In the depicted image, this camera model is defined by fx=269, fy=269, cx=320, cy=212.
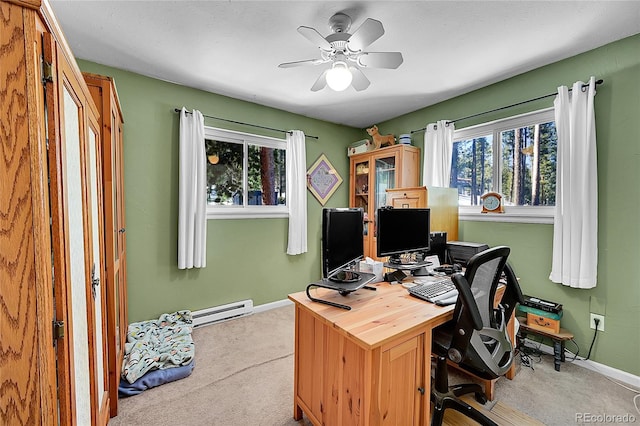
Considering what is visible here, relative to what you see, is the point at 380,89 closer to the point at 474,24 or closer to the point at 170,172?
the point at 474,24

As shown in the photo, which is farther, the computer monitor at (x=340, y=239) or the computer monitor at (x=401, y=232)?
the computer monitor at (x=401, y=232)

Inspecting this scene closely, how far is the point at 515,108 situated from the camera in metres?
2.62

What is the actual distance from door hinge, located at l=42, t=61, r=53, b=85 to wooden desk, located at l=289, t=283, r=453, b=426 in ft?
4.20

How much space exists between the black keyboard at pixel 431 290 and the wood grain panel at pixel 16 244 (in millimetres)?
1579

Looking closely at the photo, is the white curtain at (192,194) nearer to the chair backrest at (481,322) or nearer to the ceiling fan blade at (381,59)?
the ceiling fan blade at (381,59)

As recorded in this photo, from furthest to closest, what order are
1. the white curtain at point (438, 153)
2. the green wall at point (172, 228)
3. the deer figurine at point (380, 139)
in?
the deer figurine at point (380, 139) < the white curtain at point (438, 153) < the green wall at point (172, 228)

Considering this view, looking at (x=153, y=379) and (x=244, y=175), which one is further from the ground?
(x=244, y=175)

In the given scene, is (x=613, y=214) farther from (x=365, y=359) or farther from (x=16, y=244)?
(x=16, y=244)

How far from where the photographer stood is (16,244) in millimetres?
649

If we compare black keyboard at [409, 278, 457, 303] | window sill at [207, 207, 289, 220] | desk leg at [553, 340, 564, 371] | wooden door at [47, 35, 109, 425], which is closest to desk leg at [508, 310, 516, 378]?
desk leg at [553, 340, 564, 371]

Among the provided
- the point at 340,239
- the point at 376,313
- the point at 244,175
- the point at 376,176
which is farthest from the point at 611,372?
the point at 244,175

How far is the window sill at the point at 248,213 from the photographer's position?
3.09 meters

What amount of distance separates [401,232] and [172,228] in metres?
2.33

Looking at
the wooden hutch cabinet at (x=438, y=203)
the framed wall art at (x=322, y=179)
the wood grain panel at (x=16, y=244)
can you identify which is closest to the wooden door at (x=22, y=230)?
the wood grain panel at (x=16, y=244)
